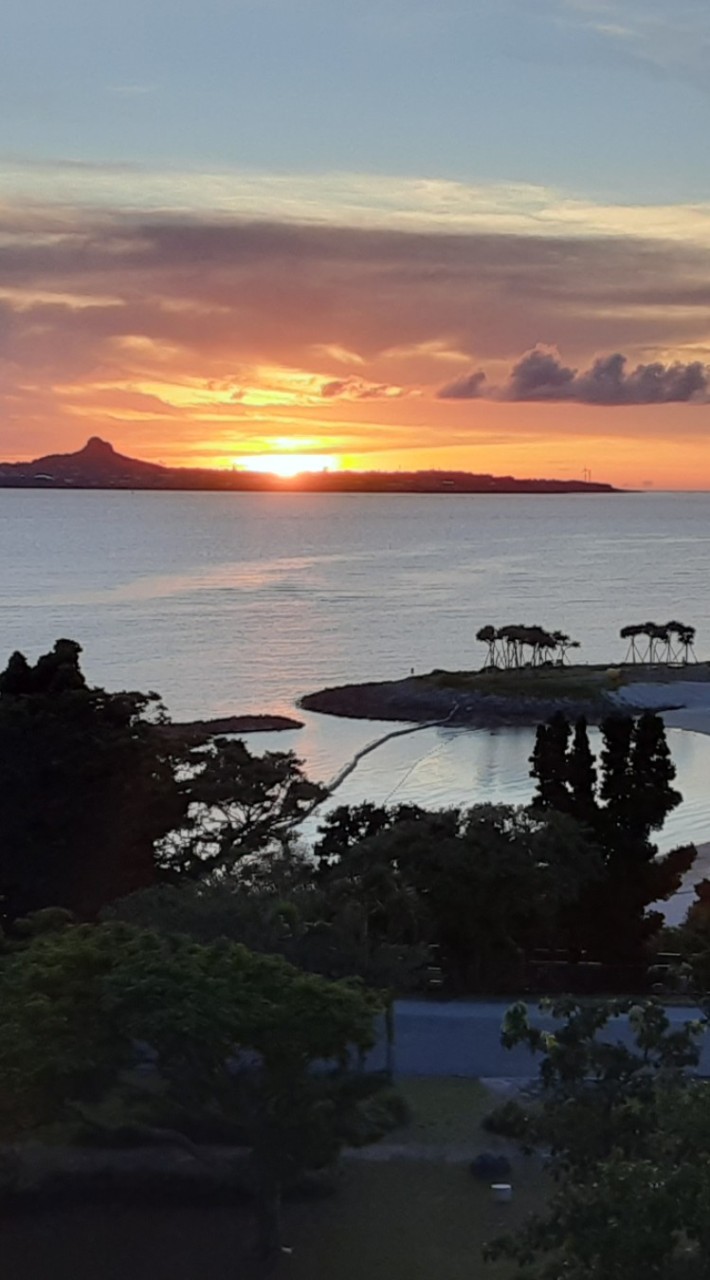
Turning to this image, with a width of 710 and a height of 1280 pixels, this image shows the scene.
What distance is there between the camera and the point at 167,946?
14.1 metres

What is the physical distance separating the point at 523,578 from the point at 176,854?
12966 cm

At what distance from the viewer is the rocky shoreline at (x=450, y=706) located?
68.1m

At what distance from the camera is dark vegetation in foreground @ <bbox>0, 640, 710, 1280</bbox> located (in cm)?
1056

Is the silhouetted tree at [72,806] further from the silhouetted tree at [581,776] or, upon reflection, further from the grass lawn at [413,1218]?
the grass lawn at [413,1218]

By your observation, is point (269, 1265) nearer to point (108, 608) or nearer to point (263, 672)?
point (263, 672)

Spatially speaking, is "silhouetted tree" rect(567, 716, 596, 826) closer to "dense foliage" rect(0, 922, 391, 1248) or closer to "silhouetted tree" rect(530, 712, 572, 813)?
"silhouetted tree" rect(530, 712, 572, 813)

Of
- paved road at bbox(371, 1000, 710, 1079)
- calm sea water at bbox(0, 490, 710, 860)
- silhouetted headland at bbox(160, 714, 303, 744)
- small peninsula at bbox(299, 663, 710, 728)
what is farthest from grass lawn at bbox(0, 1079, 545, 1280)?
small peninsula at bbox(299, 663, 710, 728)

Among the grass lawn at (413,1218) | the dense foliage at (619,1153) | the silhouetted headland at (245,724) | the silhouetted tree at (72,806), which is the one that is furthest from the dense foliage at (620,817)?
the silhouetted headland at (245,724)

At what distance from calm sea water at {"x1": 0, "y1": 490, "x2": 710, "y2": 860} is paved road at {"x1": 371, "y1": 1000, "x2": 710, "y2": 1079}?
18.7m

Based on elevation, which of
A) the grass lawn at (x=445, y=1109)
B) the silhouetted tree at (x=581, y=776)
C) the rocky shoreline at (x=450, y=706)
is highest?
the silhouetted tree at (x=581, y=776)

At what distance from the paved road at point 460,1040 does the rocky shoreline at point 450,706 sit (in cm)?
4734

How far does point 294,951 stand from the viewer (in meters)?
16.8

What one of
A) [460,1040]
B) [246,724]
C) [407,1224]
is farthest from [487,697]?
[407,1224]

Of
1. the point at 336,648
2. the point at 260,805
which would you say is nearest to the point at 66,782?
the point at 260,805
